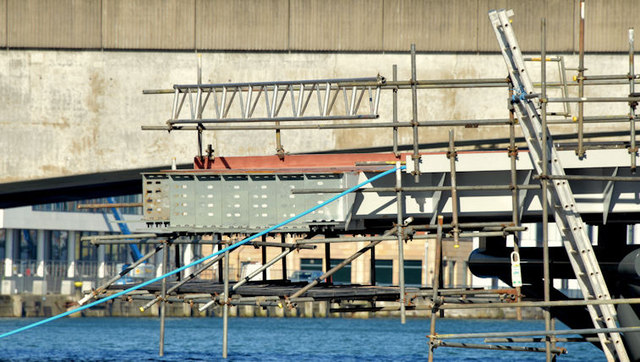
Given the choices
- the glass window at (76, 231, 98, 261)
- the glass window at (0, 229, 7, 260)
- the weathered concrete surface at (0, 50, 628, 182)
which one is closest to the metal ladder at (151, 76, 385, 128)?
the weathered concrete surface at (0, 50, 628, 182)

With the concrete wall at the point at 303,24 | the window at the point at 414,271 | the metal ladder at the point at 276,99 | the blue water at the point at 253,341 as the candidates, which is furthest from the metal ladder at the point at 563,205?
the window at the point at 414,271

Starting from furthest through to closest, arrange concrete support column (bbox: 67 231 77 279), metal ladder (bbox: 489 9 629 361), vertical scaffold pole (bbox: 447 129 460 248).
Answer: concrete support column (bbox: 67 231 77 279)
vertical scaffold pole (bbox: 447 129 460 248)
metal ladder (bbox: 489 9 629 361)

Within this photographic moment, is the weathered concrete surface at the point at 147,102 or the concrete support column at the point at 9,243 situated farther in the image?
the concrete support column at the point at 9,243

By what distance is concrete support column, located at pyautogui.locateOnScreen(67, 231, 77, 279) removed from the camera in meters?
117

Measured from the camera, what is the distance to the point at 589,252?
2164cm

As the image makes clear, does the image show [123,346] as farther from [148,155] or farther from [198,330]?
[148,155]

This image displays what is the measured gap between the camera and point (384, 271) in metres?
114

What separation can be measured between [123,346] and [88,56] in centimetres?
3970

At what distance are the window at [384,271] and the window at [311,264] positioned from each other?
581cm

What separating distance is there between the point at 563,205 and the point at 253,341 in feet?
177

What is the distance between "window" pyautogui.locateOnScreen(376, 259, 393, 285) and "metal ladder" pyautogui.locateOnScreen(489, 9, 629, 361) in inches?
3570

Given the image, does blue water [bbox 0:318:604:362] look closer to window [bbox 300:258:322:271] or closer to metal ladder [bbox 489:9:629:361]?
window [bbox 300:258:322:271]

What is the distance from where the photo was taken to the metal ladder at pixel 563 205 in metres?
21.5

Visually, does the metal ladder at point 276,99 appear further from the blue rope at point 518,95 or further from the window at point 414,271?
the window at point 414,271
